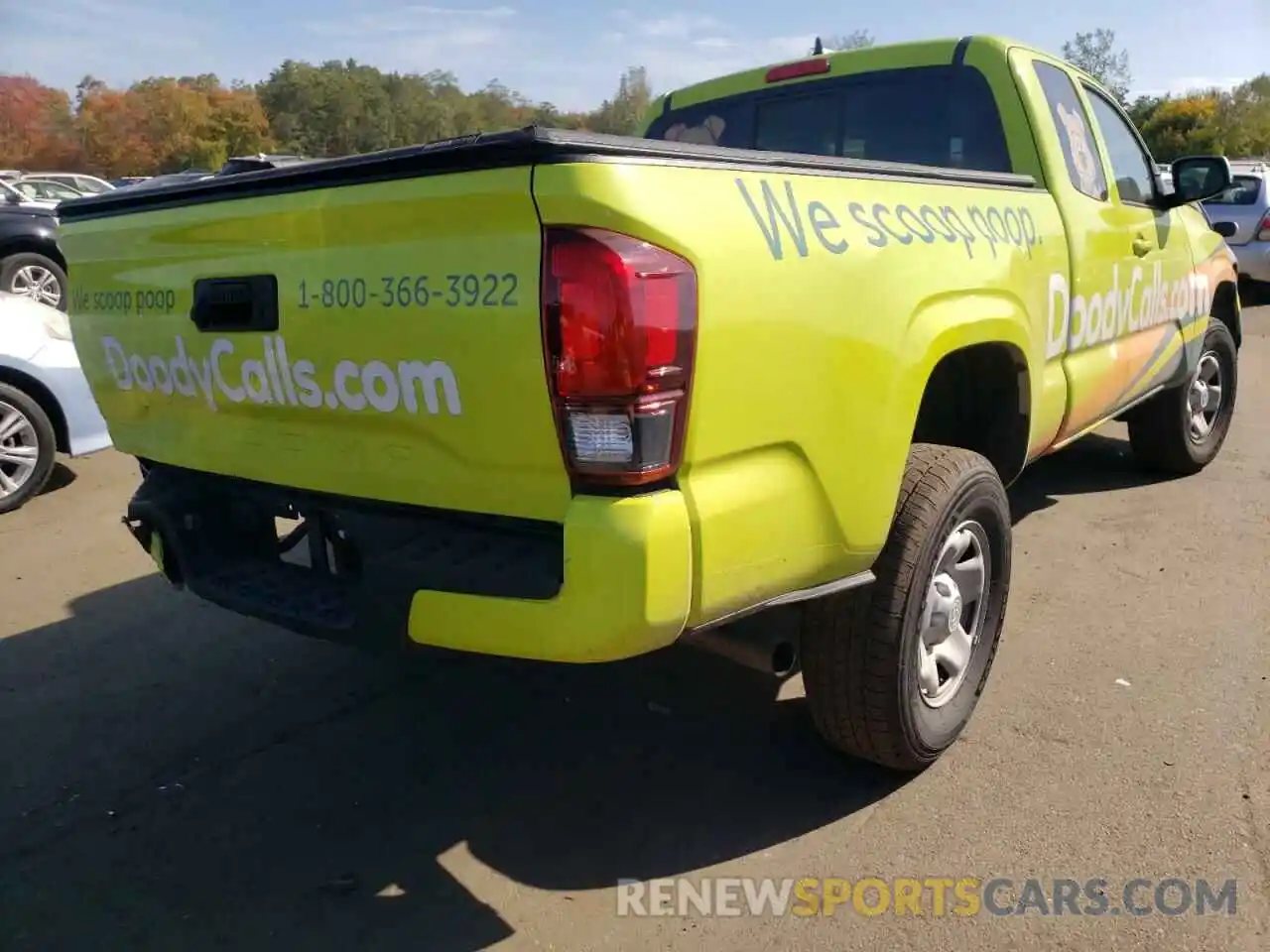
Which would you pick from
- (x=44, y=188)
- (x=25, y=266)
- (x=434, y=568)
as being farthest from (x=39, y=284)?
(x=44, y=188)

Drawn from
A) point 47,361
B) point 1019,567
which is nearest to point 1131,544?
point 1019,567

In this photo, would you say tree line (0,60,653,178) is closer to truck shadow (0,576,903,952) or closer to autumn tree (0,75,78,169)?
autumn tree (0,75,78,169)

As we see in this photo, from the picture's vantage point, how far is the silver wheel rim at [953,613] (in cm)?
286

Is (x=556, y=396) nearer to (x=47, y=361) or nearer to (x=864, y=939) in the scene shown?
(x=864, y=939)

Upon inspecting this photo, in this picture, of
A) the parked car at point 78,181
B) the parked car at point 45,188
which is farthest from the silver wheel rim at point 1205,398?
the parked car at point 78,181

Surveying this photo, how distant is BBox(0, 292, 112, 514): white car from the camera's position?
18.0 ft

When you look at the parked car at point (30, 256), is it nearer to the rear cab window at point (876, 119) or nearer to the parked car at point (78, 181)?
the rear cab window at point (876, 119)

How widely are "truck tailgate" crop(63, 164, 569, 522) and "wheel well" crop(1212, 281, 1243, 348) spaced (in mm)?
4997

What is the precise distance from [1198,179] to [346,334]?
158 inches

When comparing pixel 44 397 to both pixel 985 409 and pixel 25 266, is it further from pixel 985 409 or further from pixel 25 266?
pixel 25 266

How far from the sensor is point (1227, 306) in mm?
5867

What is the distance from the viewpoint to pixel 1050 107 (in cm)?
384

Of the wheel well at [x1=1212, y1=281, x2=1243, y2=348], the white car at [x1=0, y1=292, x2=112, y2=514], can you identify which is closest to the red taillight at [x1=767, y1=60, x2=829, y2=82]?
the wheel well at [x1=1212, y1=281, x2=1243, y2=348]

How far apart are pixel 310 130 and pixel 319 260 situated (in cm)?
6082
